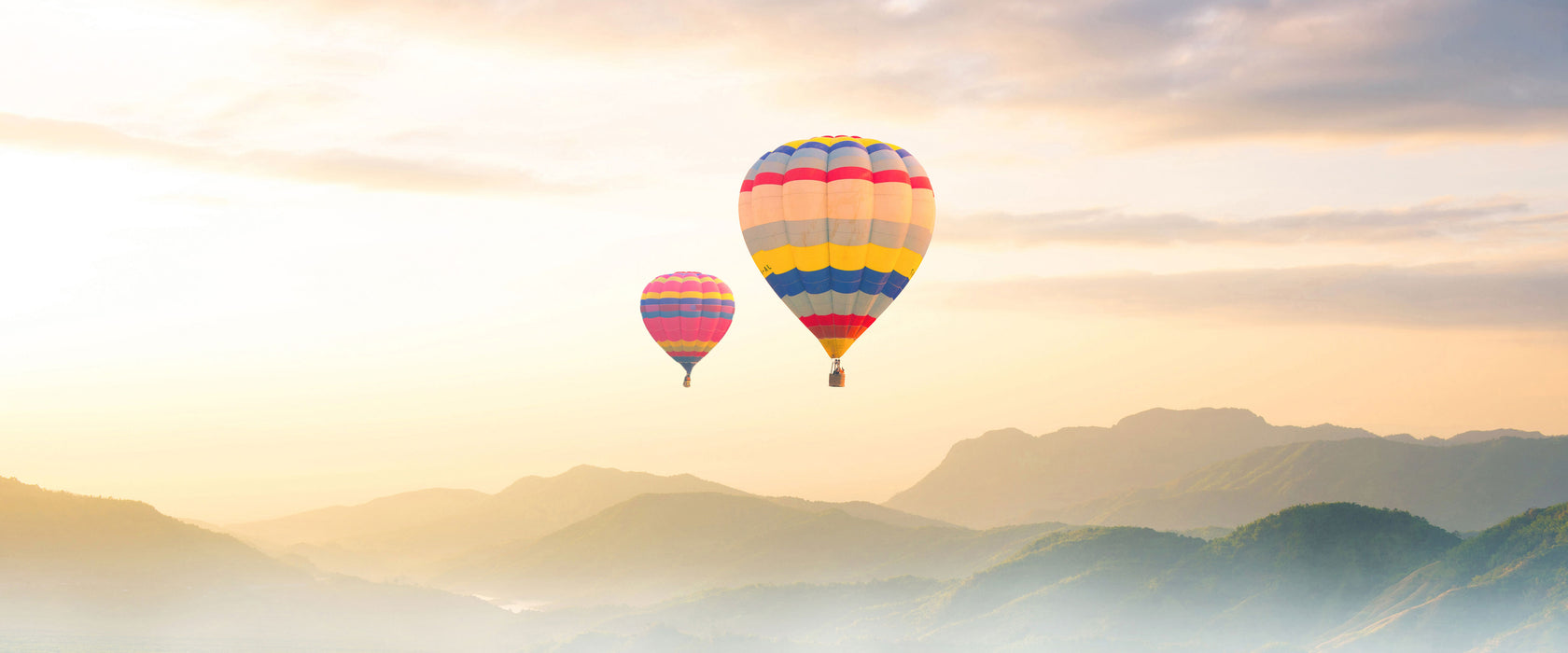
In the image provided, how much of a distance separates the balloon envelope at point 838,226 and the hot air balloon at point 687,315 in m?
40.8

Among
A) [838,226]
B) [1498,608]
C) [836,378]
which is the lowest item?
[1498,608]

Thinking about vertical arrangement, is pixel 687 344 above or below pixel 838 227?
below

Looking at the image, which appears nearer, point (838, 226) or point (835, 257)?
point (838, 226)

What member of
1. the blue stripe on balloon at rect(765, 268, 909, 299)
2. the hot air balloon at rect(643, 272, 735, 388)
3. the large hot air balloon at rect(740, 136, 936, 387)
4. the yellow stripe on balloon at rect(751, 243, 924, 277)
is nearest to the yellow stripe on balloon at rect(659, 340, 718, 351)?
the hot air balloon at rect(643, 272, 735, 388)

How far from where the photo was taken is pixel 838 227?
9031 centimetres

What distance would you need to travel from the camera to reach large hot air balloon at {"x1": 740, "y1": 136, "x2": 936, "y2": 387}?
90.5 m

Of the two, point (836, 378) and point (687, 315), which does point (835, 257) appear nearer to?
point (836, 378)

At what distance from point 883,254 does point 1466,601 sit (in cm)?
14214

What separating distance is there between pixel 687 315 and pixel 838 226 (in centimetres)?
4655

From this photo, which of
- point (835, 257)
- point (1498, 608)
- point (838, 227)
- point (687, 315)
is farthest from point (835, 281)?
point (1498, 608)

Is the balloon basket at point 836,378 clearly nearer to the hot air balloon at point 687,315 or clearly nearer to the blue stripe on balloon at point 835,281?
the blue stripe on balloon at point 835,281

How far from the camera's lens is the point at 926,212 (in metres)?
93.6

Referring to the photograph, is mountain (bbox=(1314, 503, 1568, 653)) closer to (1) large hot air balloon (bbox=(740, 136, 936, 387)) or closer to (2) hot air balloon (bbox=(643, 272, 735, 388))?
(2) hot air balloon (bbox=(643, 272, 735, 388))

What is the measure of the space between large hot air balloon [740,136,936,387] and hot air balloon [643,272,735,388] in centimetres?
4076
